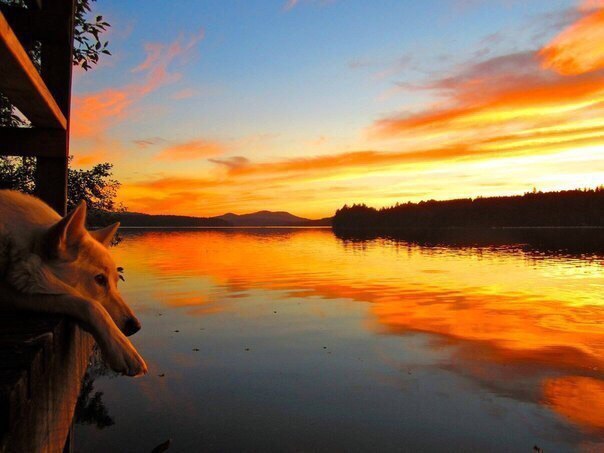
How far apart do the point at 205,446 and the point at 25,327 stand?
7453 millimetres

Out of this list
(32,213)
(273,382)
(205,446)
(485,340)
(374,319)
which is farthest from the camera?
(374,319)

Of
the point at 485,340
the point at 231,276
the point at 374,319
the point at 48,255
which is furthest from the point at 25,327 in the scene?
the point at 231,276

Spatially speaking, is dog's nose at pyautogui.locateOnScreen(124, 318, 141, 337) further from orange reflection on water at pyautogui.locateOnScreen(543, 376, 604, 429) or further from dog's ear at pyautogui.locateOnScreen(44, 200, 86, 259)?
orange reflection on water at pyautogui.locateOnScreen(543, 376, 604, 429)

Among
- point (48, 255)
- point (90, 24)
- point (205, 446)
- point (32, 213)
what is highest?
point (90, 24)

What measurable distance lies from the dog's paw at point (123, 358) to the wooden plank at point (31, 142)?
2829 mm

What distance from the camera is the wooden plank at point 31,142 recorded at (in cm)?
453

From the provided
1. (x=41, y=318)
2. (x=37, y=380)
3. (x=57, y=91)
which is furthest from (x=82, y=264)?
(x=57, y=91)

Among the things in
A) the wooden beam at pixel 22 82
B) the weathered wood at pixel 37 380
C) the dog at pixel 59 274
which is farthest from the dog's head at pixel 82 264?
the wooden beam at pixel 22 82

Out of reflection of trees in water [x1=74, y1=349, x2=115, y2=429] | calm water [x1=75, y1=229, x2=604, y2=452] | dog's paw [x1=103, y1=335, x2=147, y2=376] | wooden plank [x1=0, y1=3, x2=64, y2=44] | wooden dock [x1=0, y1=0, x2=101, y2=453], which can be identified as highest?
wooden plank [x1=0, y1=3, x2=64, y2=44]

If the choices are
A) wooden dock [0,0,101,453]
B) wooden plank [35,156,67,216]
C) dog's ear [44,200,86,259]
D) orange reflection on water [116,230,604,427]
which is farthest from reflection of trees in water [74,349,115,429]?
orange reflection on water [116,230,604,427]

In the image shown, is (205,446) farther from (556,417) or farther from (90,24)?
(90,24)

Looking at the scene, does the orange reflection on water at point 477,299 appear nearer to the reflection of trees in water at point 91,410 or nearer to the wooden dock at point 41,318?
the reflection of trees in water at point 91,410

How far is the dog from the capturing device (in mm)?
2645

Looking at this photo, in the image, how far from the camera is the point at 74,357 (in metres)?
2.60
